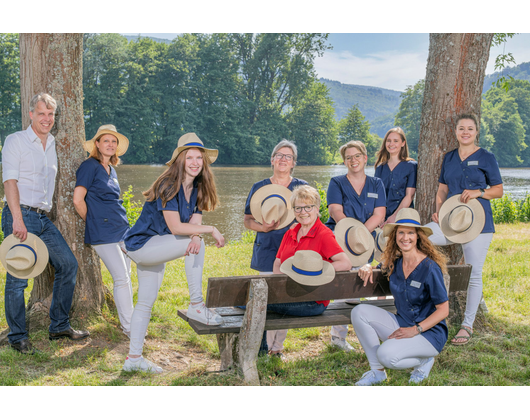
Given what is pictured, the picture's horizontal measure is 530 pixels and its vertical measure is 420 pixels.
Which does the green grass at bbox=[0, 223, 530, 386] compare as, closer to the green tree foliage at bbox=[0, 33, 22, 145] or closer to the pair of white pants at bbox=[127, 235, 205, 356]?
the pair of white pants at bbox=[127, 235, 205, 356]

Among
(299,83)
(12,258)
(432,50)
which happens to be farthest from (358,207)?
(299,83)

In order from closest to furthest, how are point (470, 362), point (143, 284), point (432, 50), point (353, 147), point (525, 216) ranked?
point (143, 284) < point (470, 362) < point (353, 147) < point (432, 50) < point (525, 216)

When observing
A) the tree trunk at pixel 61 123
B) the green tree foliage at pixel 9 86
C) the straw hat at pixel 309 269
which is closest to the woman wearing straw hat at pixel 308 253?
the straw hat at pixel 309 269

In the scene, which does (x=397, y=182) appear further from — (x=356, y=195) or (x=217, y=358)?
(x=217, y=358)

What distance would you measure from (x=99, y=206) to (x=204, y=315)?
1.57 meters

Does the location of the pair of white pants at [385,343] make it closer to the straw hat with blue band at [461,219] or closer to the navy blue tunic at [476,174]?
the straw hat with blue band at [461,219]

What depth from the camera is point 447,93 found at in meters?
4.84

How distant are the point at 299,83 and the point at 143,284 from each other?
66867 mm

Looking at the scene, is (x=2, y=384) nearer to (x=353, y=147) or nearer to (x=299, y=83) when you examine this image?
(x=353, y=147)

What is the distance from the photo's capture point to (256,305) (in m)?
3.34

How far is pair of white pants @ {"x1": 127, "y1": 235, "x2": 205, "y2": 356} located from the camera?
11.6ft

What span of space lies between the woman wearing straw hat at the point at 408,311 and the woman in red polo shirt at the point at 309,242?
0.24m

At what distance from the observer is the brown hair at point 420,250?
141 inches

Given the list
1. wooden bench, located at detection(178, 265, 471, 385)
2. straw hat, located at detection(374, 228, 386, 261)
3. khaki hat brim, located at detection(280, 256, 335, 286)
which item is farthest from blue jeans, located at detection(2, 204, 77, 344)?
straw hat, located at detection(374, 228, 386, 261)
